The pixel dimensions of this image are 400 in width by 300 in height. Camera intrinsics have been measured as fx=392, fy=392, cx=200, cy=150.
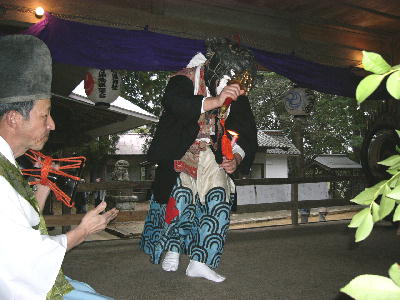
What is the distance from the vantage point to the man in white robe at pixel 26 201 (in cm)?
118

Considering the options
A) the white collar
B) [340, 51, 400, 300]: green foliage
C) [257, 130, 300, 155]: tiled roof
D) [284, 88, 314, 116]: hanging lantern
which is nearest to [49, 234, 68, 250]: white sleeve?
the white collar

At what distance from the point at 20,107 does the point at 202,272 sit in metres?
2.34

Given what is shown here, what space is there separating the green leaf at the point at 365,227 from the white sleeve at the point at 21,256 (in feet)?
3.27

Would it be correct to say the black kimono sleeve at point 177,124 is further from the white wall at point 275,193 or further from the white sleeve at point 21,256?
the white wall at point 275,193

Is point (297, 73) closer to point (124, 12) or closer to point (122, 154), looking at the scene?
point (124, 12)

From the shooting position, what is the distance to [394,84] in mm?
523

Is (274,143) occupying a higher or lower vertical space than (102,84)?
lower

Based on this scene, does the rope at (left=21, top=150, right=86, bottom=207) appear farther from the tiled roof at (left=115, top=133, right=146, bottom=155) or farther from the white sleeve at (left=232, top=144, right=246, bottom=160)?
the tiled roof at (left=115, top=133, right=146, bottom=155)

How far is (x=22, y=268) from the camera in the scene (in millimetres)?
1182

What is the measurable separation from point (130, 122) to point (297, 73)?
5.10m

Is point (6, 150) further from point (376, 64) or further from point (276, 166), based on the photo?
point (276, 166)

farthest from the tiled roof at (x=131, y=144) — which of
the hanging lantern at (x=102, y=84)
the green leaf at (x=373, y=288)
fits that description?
the green leaf at (x=373, y=288)

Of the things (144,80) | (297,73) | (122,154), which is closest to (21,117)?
(297,73)

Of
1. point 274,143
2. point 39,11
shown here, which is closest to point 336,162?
point 274,143
